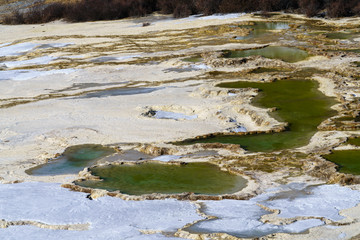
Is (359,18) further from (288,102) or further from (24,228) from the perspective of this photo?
(24,228)

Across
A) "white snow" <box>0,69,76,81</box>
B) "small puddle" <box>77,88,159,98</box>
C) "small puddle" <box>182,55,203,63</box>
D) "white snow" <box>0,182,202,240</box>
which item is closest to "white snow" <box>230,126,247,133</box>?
"white snow" <box>0,182,202,240</box>

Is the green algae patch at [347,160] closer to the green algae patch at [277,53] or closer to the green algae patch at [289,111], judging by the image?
the green algae patch at [289,111]

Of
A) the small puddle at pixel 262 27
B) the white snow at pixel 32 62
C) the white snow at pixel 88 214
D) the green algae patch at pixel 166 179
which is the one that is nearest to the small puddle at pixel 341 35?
the small puddle at pixel 262 27

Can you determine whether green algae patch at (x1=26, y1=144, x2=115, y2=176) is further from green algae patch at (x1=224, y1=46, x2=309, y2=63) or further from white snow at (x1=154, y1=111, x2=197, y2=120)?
green algae patch at (x1=224, y1=46, x2=309, y2=63)

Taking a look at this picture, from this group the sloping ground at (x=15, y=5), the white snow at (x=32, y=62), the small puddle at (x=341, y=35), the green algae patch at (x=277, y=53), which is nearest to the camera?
the green algae patch at (x=277, y=53)

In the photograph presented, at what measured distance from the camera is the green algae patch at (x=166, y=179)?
6.51m

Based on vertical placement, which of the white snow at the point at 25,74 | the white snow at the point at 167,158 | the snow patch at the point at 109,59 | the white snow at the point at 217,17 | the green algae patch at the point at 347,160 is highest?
the white snow at the point at 217,17

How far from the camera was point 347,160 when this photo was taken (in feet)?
23.2

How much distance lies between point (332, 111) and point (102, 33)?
13.4 meters

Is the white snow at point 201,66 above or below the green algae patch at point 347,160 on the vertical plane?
above

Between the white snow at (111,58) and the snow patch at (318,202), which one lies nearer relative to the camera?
the snow patch at (318,202)

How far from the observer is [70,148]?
335 inches

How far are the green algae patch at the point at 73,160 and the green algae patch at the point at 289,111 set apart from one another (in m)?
1.31

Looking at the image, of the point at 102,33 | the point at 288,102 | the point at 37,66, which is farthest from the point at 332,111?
the point at 102,33
